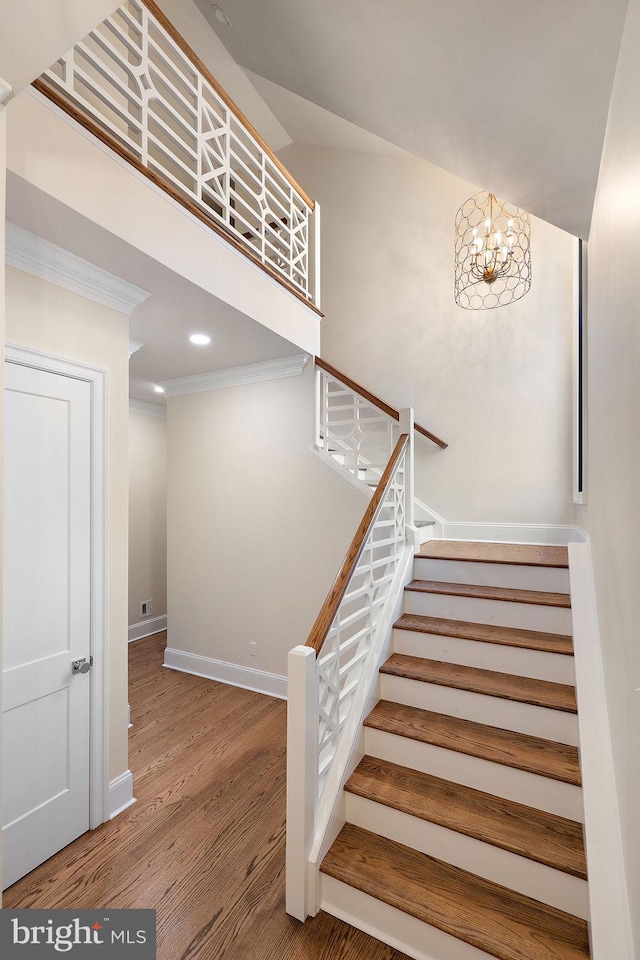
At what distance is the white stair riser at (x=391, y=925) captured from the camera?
1436mm

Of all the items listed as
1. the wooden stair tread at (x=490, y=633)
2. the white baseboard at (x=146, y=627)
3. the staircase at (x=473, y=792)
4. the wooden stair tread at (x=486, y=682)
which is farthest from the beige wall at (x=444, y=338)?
the white baseboard at (x=146, y=627)

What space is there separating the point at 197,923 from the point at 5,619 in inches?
53.6

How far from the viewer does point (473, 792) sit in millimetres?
1791

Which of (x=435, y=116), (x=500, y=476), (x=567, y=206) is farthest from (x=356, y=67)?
(x=500, y=476)

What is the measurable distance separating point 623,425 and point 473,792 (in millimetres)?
1577

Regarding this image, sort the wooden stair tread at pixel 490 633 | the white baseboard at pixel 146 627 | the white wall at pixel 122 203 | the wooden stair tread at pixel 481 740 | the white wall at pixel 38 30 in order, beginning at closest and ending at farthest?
the white wall at pixel 38 30 < the white wall at pixel 122 203 < the wooden stair tread at pixel 481 740 < the wooden stair tread at pixel 490 633 < the white baseboard at pixel 146 627

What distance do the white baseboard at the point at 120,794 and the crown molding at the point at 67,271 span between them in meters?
2.38

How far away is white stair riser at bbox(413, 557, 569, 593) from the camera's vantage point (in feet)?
8.12

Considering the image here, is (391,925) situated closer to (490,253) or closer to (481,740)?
(481,740)

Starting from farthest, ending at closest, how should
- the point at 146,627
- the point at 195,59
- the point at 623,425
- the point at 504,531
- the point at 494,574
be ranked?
1. the point at 146,627
2. the point at 504,531
3. the point at 494,574
4. the point at 195,59
5. the point at 623,425

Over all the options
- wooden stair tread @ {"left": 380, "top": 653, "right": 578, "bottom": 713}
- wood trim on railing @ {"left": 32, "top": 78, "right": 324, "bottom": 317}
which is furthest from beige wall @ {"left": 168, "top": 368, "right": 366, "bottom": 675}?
wooden stair tread @ {"left": 380, "top": 653, "right": 578, "bottom": 713}

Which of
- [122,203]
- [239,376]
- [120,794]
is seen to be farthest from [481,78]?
[120,794]

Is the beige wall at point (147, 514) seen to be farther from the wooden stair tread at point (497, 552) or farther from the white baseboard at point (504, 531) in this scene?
the wooden stair tread at point (497, 552)

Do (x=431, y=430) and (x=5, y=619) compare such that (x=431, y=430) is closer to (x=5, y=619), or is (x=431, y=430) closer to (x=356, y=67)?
(x=356, y=67)
